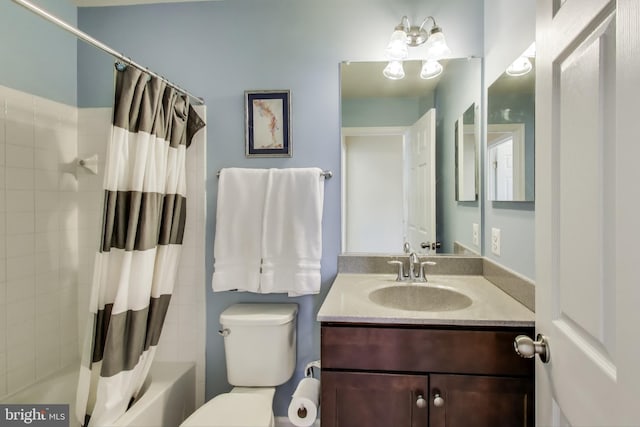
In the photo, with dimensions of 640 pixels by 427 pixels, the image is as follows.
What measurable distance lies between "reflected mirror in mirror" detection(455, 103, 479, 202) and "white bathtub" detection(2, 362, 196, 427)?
5.59ft

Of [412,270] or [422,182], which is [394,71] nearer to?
[422,182]

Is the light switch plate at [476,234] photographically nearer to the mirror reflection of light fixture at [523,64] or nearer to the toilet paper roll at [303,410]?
the mirror reflection of light fixture at [523,64]

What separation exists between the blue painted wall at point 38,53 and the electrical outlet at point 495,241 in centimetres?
229

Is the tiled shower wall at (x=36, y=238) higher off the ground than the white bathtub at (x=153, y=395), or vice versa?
the tiled shower wall at (x=36, y=238)

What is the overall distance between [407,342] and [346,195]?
2.80ft

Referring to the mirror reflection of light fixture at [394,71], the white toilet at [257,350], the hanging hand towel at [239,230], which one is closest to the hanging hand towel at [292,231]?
the hanging hand towel at [239,230]

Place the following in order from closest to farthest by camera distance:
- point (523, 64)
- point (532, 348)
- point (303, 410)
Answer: point (532, 348), point (523, 64), point (303, 410)

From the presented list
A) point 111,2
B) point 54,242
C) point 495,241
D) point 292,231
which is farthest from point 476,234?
point 111,2

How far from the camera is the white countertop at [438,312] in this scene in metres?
1.10

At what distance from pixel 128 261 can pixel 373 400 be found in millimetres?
1087

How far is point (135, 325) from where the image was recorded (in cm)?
137

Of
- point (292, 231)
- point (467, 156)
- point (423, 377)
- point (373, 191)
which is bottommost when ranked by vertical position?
point (423, 377)

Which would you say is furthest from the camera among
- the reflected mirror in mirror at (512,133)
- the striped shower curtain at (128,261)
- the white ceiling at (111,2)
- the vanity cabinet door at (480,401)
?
the white ceiling at (111,2)

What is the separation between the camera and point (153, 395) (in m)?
1.50
